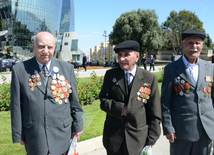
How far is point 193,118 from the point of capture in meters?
2.47

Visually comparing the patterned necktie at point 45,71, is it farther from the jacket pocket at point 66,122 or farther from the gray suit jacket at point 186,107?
the gray suit jacket at point 186,107

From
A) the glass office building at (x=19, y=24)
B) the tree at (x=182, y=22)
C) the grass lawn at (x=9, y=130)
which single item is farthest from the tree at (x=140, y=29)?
the glass office building at (x=19, y=24)

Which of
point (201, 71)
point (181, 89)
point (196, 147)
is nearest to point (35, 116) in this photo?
point (181, 89)

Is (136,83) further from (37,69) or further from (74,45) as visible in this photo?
(74,45)

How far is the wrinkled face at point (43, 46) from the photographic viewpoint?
219 cm

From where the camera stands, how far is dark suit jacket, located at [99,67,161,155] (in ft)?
7.51

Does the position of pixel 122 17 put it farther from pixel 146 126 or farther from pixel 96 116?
pixel 146 126

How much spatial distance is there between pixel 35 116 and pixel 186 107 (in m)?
1.84

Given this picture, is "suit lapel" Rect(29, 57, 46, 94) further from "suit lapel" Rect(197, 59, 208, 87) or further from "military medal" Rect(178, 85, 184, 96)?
"suit lapel" Rect(197, 59, 208, 87)

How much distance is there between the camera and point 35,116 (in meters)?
2.21

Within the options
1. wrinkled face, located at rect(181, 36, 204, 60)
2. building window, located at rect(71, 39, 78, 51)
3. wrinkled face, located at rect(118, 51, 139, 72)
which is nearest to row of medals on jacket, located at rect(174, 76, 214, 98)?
wrinkled face, located at rect(181, 36, 204, 60)

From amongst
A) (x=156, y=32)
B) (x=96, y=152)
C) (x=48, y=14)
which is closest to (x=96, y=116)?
(x=96, y=152)

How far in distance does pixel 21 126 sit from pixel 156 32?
35723mm

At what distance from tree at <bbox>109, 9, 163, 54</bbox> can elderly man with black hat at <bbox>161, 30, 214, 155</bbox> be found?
108 feet
